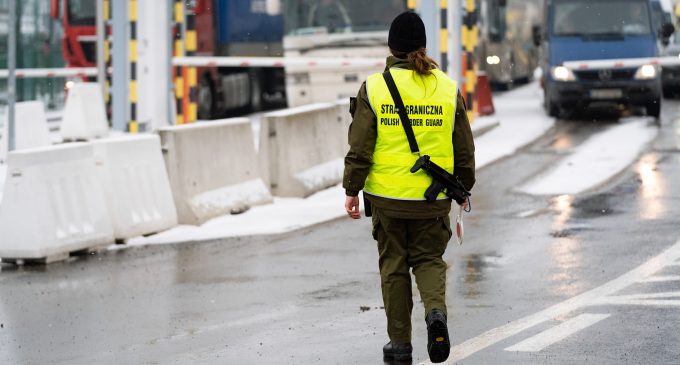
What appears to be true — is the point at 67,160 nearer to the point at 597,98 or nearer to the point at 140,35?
the point at 140,35

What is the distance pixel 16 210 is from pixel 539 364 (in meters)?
5.65

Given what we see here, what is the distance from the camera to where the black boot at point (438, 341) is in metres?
7.30

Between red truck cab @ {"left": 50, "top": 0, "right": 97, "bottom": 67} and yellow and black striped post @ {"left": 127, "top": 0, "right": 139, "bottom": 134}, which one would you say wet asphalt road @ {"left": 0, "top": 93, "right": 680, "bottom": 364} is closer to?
yellow and black striped post @ {"left": 127, "top": 0, "right": 139, "bottom": 134}

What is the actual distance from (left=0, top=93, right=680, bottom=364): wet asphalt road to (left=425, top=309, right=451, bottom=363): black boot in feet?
1.75

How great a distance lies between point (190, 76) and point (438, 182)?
65.1ft

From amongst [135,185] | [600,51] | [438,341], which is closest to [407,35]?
[438,341]

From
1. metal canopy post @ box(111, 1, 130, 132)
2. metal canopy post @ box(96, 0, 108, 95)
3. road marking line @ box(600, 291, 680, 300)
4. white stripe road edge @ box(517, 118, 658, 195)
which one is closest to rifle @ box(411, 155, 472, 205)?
road marking line @ box(600, 291, 680, 300)

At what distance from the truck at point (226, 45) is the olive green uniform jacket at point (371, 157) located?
21035 millimetres

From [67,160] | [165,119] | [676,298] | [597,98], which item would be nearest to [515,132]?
[597,98]

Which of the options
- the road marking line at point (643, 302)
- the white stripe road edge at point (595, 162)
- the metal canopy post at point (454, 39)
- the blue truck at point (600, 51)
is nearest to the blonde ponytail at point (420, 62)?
the road marking line at point (643, 302)

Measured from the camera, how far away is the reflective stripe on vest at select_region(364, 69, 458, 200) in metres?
7.52

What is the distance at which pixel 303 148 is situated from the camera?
1712 cm

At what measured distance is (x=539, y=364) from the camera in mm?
7727

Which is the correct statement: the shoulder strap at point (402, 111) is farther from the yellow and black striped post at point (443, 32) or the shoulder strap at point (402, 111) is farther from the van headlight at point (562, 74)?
the van headlight at point (562, 74)
